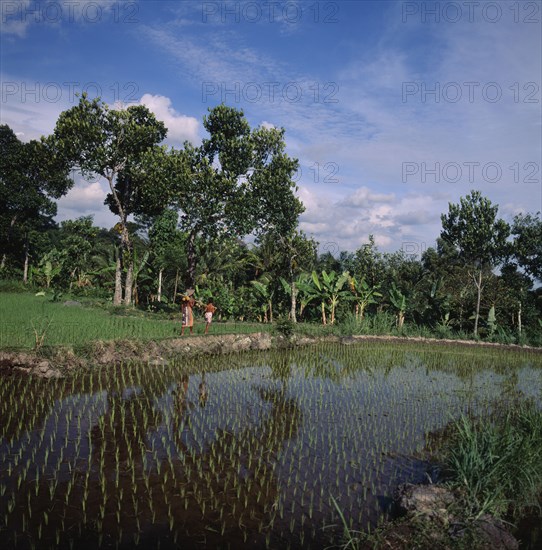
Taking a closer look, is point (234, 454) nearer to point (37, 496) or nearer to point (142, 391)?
A: point (37, 496)

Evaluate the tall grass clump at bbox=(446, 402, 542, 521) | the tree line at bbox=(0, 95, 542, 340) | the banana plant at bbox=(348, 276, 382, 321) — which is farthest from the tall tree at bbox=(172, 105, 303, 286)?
the tall grass clump at bbox=(446, 402, 542, 521)

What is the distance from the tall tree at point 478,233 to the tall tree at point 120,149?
15649mm

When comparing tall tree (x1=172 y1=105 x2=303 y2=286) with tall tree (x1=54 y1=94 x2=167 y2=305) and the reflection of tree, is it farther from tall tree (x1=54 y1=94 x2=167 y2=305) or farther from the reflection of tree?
the reflection of tree

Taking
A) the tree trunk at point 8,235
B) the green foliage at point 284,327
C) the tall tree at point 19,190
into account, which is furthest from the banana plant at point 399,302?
the tree trunk at point 8,235

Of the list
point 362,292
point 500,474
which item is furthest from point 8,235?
point 500,474

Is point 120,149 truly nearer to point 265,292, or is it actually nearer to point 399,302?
point 265,292

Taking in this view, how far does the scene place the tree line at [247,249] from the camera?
68.4 feet

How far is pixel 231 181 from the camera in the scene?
67.0 feet

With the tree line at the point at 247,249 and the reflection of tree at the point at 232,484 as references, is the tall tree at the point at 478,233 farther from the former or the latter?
the reflection of tree at the point at 232,484

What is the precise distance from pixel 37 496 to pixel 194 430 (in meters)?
2.55

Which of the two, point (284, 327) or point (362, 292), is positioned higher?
point (362, 292)

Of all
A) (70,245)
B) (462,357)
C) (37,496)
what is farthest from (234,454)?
(70,245)

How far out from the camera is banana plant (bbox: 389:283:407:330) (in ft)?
73.5

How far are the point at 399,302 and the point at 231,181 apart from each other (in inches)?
433
